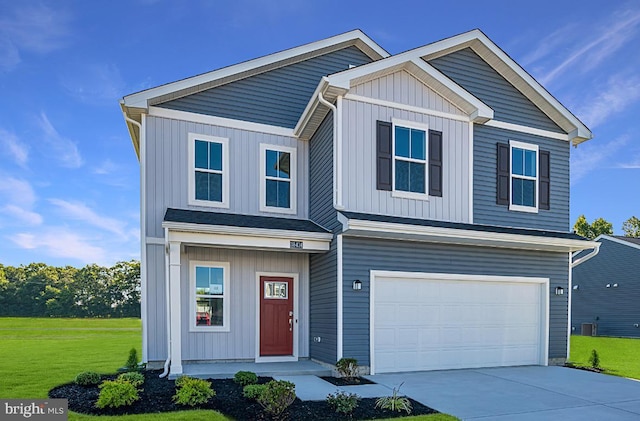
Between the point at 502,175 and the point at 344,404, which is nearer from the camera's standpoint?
the point at 344,404

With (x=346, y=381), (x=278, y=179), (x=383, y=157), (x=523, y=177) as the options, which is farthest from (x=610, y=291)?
(x=346, y=381)

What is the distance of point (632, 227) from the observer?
131 ft

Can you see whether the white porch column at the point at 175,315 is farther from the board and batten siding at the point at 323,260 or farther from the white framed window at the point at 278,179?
the board and batten siding at the point at 323,260

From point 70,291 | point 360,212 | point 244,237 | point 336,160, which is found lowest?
point 70,291

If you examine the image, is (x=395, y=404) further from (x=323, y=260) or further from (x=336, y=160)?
(x=336, y=160)

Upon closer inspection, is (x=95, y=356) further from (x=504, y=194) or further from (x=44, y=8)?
(x=504, y=194)

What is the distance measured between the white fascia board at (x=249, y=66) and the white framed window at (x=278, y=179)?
73.8 inches

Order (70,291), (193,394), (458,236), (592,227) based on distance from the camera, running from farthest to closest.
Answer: (592,227)
(70,291)
(458,236)
(193,394)

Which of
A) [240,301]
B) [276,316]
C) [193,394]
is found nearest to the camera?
[193,394]

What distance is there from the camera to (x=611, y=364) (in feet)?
37.6

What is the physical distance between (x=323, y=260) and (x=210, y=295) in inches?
102

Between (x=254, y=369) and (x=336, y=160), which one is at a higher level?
(x=336, y=160)

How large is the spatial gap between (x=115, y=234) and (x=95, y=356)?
34.6ft

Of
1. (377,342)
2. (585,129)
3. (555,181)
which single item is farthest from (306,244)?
(585,129)
